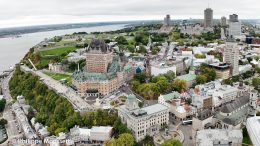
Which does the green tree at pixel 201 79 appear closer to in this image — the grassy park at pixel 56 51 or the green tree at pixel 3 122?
the green tree at pixel 3 122

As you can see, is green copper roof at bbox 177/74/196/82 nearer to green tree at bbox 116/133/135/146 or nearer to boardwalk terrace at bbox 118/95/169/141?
boardwalk terrace at bbox 118/95/169/141

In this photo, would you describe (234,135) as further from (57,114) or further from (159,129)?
(57,114)

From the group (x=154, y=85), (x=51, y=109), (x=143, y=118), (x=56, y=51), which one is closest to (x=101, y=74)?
(x=154, y=85)

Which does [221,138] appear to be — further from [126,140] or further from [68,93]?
[68,93]

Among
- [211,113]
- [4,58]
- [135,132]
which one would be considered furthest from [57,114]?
[4,58]

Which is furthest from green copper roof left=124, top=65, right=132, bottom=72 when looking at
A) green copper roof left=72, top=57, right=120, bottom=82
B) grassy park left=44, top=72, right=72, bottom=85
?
grassy park left=44, top=72, right=72, bottom=85

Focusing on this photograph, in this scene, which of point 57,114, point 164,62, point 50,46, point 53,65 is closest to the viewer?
point 57,114

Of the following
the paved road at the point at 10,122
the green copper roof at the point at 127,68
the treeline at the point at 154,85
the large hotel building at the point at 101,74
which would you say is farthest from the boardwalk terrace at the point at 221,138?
the green copper roof at the point at 127,68
